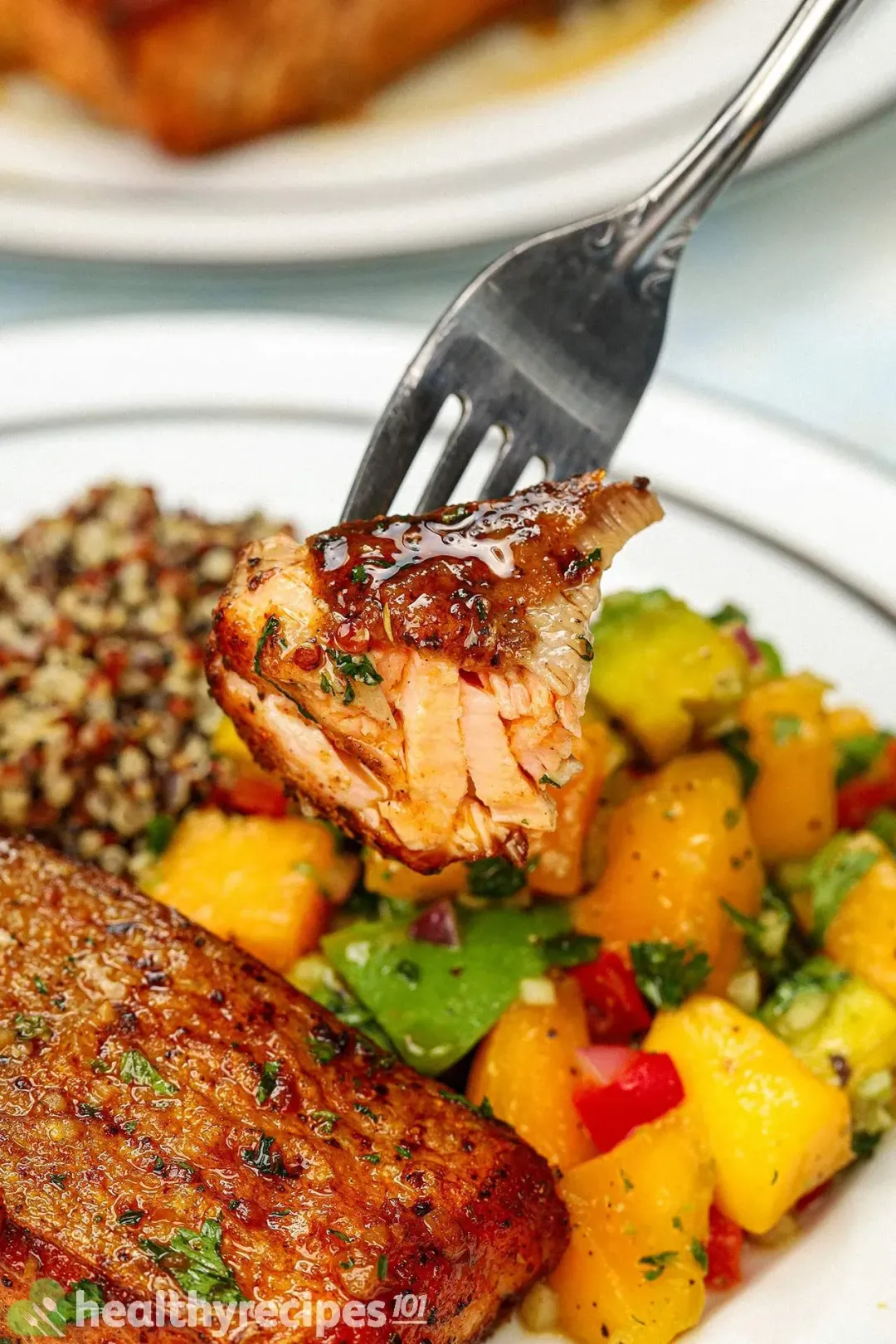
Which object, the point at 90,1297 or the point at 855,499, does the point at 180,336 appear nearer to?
the point at 855,499

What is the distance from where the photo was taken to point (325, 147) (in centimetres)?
457

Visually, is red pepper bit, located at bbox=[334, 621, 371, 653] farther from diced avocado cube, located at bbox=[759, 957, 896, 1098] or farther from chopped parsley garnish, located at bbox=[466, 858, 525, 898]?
diced avocado cube, located at bbox=[759, 957, 896, 1098]

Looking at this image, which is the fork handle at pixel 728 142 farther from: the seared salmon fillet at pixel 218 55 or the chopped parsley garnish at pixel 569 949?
the seared salmon fillet at pixel 218 55

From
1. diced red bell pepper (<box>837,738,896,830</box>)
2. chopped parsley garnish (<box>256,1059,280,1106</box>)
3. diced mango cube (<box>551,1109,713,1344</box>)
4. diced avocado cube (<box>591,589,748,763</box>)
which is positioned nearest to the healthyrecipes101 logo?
chopped parsley garnish (<box>256,1059,280,1106</box>)

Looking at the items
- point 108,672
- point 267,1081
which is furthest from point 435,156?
point 267,1081

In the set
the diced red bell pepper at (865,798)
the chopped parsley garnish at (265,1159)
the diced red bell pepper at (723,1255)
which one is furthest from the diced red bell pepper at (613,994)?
the chopped parsley garnish at (265,1159)

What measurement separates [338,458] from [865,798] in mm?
1480

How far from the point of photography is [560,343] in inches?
98.0

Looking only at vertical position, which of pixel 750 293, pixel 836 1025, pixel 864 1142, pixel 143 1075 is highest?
pixel 750 293

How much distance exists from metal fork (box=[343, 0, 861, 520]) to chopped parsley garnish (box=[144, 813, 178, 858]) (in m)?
0.76

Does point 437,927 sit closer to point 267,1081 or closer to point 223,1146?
point 267,1081

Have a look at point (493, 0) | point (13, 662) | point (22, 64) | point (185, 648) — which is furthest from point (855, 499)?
point (22, 64)

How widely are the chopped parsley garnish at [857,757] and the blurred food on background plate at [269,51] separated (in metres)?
2.78

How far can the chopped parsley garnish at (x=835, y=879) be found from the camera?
8.59ft
